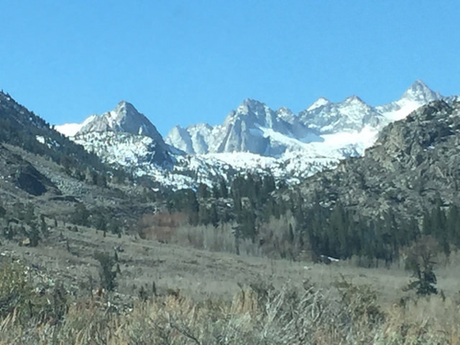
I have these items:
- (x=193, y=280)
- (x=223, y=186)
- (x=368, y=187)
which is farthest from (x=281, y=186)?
(x=193, y=280)

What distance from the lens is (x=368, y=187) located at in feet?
347

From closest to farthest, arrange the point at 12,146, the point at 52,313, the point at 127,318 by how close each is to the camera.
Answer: the point at 127,318 → the point at 52,313 → the point at 12,146

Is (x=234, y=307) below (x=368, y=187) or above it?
below

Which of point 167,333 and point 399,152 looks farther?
point 399,152

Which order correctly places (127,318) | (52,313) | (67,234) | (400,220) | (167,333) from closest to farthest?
(167,333), (127,318), (52,313), (67,234), (400,220)

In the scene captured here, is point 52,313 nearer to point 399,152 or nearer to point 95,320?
point 95,320

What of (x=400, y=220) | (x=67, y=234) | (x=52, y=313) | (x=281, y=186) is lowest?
(x=52, y=313)

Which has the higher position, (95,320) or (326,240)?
(326,240)

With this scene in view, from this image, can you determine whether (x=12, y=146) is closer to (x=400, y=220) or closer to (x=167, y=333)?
(x=400, y=220)

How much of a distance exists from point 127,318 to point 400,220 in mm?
84676

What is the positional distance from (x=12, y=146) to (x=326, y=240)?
7252 centimetres

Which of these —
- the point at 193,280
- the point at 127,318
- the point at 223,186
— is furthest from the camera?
the point at 223,186

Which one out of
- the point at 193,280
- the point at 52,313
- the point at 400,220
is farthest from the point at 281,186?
the point at 52,313

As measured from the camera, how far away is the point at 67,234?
56.5 m
